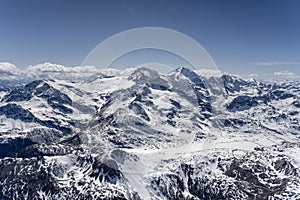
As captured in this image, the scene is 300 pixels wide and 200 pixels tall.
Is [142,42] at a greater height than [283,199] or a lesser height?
greater

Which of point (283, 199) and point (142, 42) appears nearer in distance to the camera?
point (142, 42)

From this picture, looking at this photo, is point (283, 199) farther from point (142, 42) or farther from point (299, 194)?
point (142, 42)

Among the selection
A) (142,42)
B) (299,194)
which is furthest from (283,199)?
(142,42)

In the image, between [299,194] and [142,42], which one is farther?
[299,194]
